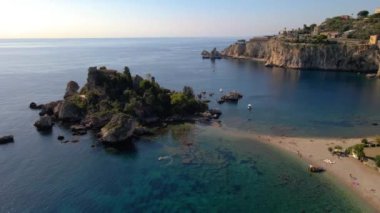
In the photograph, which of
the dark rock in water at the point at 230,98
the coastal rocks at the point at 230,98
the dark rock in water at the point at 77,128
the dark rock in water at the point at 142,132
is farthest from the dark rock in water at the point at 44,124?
the dark rock in water at the point at 230,98

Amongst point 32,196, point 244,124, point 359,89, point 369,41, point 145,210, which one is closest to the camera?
point 145,210

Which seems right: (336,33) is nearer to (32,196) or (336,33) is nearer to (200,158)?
(200,158)

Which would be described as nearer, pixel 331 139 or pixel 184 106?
pixel 331 139

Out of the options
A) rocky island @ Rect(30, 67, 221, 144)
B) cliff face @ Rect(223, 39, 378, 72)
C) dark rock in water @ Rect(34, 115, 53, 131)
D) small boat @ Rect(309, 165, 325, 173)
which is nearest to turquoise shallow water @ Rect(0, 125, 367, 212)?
small boat @ Rect(309, 165, 325, 173)

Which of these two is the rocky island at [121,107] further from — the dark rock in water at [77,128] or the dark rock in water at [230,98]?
the dark rock in water at [230,98]

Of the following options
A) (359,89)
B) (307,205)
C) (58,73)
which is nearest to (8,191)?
(307,205)
